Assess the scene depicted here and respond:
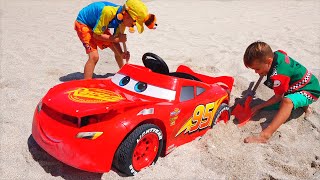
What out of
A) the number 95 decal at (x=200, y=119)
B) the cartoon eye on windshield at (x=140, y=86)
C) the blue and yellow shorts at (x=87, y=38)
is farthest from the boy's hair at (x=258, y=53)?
the blue and yellow shorts at (x=87, y=38)

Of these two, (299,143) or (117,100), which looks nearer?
(117,100)

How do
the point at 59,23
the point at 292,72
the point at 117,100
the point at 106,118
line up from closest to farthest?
the point at 106,118, the point at 117,100, the point at 292,72, the point at 59,23

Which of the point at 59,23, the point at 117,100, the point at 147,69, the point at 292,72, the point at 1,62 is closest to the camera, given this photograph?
the point at 117,100

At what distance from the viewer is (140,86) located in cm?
293

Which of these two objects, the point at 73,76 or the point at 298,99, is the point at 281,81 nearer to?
the point at 298,99

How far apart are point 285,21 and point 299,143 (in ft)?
17.2

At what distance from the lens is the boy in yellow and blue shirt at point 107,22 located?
362 centimetres

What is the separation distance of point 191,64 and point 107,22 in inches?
67.8

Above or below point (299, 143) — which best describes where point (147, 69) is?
above

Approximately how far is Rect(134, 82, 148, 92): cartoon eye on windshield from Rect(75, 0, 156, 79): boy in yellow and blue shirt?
90 cm

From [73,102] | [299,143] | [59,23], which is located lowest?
[59,23]

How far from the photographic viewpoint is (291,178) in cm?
267

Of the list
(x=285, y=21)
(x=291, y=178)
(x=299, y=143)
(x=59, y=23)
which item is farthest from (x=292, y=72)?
(x=59, y=23)

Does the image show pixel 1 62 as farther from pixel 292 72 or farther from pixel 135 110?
pixel 292 72
